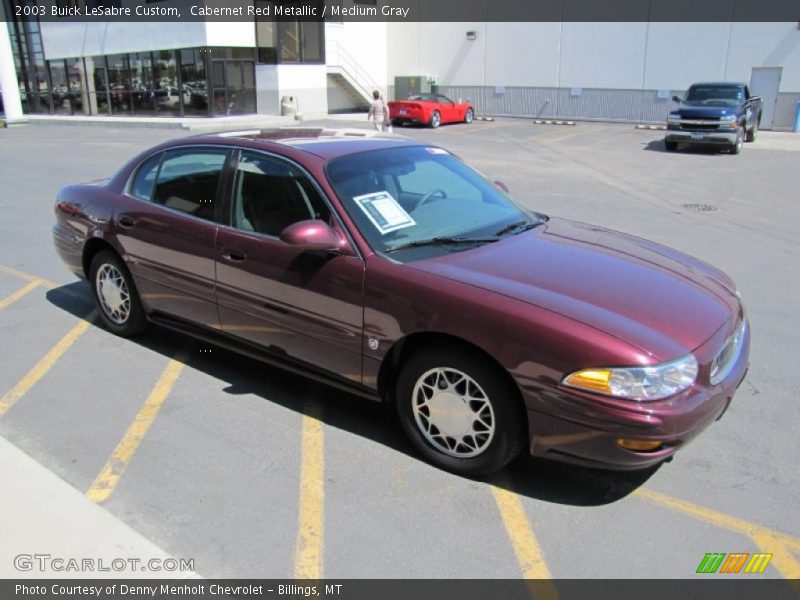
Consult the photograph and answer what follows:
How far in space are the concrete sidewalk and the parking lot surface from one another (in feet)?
0.14

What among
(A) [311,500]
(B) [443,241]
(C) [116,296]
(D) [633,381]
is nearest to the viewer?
(D) [633,381]

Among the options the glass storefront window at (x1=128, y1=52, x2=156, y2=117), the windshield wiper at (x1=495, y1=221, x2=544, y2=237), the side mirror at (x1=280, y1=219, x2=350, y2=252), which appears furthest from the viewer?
the glass storefront window at (x1=128, y1=52, x2=156, y2=117)

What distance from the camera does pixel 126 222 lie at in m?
4.94

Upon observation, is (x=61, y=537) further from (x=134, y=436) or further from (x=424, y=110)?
(x=424, y=110)

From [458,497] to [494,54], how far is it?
3285 cm

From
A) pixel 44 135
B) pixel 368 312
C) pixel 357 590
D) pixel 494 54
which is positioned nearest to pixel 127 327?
pixel 368 312

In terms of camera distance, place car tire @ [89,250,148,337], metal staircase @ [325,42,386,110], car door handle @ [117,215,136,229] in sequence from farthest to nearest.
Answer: metal staircase @ [325,42,386,110] → car tire @ [89,250,148,337] → car door handle @ [117,215,136,229]

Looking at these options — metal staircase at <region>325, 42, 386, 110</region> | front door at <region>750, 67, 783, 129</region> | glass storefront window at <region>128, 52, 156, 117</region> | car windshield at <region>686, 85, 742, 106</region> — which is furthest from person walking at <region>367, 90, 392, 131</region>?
front door at <region>750, 67, 783, 129</region>

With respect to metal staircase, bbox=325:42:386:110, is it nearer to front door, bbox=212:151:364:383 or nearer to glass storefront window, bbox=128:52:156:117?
glass storefront window, bbox=128:52:156:117

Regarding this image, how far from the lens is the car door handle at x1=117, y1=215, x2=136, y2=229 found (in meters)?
4.89

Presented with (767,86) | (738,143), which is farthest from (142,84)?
(767,86)

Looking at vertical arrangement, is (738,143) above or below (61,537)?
above

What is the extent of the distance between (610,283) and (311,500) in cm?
187

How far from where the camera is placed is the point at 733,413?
4.11 m
